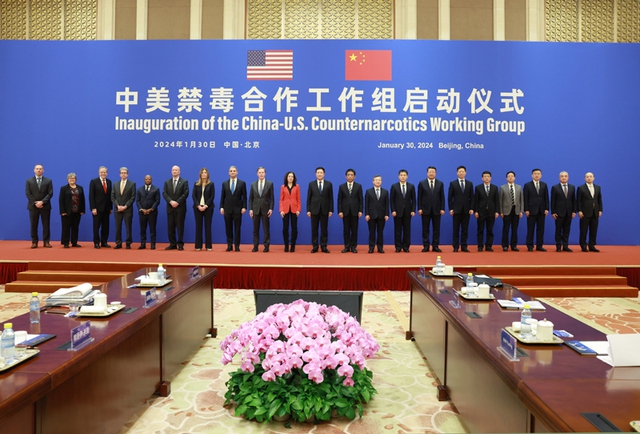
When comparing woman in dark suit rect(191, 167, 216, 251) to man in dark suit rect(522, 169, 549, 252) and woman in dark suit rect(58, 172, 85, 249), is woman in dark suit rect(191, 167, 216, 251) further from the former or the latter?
man in dark suit rect(522, 169, 549, 252)

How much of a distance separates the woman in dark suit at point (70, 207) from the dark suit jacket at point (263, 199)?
8.08 ft

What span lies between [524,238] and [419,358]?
5.34 m

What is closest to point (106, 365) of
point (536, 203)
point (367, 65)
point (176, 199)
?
point (176, 199)

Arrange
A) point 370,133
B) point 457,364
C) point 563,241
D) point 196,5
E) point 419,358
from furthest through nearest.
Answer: point 196,5 < point 370,133 < point 563,241 < point 419,358 < point 457,364

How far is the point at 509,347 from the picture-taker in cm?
175

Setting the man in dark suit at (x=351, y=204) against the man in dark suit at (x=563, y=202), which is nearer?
the man in dark suit at (x=351, y=204)

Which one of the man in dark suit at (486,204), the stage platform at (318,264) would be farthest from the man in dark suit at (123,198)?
the man in dark suit at (486,204)

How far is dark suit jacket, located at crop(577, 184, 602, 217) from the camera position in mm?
6844

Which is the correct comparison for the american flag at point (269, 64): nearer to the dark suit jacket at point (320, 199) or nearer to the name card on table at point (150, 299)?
the dark suit jacket at point (320, 199)

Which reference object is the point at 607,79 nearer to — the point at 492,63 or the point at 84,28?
the point at 492,63

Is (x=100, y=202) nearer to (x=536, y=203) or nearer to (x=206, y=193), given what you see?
(x=206, y=193)

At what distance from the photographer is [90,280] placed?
211 inches

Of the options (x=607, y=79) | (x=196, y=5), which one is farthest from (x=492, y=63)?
(x=196, y=5)

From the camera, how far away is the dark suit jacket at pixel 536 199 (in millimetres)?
6918
